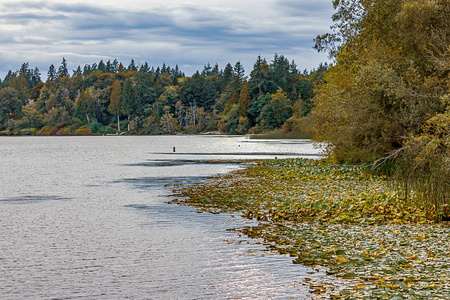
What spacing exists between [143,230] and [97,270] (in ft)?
18.6

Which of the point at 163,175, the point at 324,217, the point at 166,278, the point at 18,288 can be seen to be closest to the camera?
the point at 18,288

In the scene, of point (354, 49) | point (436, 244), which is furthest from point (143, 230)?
point (354, 49)

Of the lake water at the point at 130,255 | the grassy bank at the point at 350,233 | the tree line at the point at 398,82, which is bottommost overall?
the lake water at the point at 130,255

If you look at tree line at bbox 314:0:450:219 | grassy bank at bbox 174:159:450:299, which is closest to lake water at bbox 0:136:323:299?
grassy bank at bbox 174:159:450:299

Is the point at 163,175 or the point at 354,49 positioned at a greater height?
the point at 354,49

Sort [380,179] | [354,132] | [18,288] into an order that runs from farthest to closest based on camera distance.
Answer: [354,132] → [380,179] → [18,288]

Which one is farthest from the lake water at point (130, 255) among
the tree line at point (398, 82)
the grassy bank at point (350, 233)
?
the tree line at point (398, 82)

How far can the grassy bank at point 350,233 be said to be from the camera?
11.5 m

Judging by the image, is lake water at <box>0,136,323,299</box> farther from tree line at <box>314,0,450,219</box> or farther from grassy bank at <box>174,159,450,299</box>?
tree line at <box>314,0,450,219</box>

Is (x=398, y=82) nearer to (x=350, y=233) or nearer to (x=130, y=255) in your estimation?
(x=350, y=233)

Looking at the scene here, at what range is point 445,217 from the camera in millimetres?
18406

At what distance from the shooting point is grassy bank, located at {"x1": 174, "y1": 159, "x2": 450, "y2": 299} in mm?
11516

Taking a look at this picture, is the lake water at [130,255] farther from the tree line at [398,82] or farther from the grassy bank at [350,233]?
the tree line at [398,82]

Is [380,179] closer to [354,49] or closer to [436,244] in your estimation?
[354,49]
